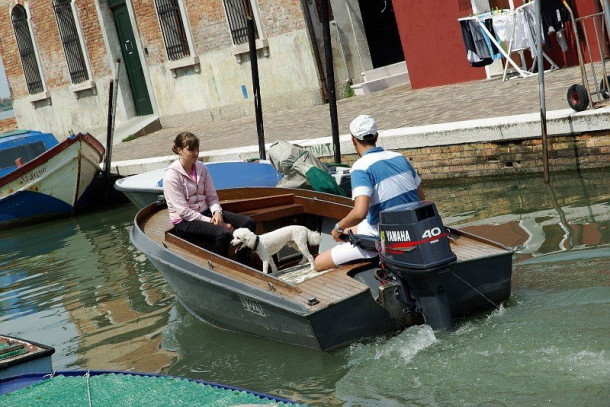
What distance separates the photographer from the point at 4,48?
27.8 metres

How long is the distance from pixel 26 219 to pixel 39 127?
37.9ft

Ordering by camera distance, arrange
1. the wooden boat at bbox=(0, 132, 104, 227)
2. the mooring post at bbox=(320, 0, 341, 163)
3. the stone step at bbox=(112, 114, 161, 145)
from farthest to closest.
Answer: the stone step at bbox=(112, 114, 161, 145)
the wooden boat at bbox=(0, 132, 104, 227)
the mooring post at bbox=(320, 0, 341, 163)

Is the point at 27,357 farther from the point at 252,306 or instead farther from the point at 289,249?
the point at 289,249

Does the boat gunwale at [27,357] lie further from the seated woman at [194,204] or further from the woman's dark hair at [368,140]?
the woman's dark hair at [368,140]

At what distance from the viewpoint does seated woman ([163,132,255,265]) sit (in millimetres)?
8180

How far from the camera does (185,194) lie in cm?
839

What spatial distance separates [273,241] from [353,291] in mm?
1467

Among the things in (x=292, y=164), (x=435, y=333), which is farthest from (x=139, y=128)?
(x=435, y=333)

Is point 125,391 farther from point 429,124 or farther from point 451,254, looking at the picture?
point 429,124

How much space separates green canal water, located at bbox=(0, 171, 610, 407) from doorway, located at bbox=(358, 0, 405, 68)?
27.3 feet

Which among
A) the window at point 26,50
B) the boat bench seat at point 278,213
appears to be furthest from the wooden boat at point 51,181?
the window at point 26,50

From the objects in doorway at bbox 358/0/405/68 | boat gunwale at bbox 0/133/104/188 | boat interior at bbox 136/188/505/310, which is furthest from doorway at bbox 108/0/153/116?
boat interior at bbox 136/188/505/310

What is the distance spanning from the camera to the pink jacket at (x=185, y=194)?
8.30 meters

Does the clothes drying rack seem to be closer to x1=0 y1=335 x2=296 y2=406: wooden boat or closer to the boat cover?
the boat cover
